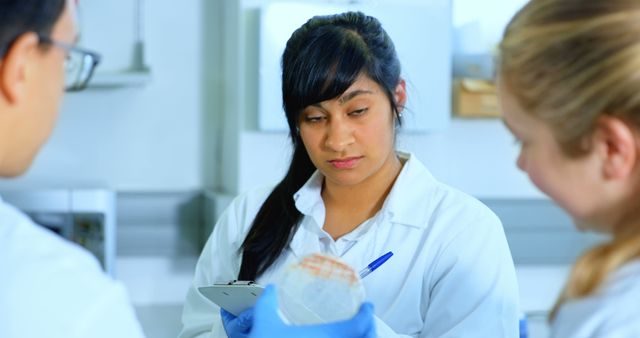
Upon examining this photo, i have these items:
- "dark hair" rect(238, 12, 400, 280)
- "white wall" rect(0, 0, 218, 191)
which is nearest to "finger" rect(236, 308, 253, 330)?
"dark hair" rect(238, 12, 400, 280)

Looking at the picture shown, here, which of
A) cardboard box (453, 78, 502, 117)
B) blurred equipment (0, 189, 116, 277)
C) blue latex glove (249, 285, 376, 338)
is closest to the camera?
blue latex glove (249, 285, 376, 338)

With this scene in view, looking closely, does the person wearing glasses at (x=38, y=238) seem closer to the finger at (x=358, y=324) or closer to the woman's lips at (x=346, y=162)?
the finger at (x=358, y=324)

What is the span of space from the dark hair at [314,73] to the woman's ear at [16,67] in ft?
2.32

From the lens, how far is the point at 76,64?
3.23 feet

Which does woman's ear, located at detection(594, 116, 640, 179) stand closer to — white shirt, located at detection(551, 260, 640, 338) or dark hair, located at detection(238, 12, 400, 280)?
white shirt, located at detection(551, 260, 640, 338)

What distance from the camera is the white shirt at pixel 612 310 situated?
851mm

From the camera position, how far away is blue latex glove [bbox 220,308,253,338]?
4.60 ft

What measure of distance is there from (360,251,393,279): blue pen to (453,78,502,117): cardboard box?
3.81 ft

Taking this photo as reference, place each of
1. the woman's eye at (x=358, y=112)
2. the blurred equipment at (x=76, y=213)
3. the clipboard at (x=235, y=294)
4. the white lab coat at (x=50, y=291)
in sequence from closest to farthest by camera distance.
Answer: the white lab coat at (x=50, y=291)
the clipboard at (x=235, y=294)
the woman's eye at (x=358, y=112)
the blurred equipment at (x=76, y=213)

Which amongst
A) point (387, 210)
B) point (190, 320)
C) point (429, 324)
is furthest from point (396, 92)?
point (190, 320)

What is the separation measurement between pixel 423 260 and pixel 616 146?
2.29ft

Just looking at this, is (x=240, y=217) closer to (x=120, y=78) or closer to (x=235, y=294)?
(x=235, y=294)

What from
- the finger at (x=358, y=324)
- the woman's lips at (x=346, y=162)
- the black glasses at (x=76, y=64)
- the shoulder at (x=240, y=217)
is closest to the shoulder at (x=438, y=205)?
the woman's lips at (x=346, y=162)

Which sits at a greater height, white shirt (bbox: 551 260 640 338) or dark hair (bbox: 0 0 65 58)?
dark hair (bbox: 0 0 65 58)
